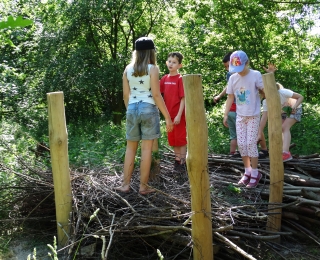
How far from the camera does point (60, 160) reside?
4008 mm

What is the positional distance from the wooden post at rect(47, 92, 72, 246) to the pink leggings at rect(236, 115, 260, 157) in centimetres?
193

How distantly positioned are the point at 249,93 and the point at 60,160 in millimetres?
2132

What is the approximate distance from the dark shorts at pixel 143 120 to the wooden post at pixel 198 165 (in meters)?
1.09

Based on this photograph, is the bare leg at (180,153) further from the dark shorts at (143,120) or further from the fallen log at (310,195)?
the fallen log at (310,195)

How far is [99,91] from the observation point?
47.2 ft

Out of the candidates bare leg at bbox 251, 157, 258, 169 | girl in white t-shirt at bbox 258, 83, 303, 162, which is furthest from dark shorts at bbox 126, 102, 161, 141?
girl in white t-shirt at bbox 258, 83, 303, 162

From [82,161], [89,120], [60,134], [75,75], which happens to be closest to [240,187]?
[60,134]

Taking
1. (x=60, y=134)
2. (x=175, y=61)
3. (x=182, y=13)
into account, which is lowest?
(x=60, y=134)

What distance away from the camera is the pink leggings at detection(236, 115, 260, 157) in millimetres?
4785

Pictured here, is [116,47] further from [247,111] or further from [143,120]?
[143,120]

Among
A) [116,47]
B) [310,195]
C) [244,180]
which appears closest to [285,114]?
[244,180]

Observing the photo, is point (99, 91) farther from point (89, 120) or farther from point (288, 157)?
point (288, 157)

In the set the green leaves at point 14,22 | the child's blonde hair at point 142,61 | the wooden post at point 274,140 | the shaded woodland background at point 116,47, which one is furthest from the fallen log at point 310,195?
the shaded woodland background at point 116,47

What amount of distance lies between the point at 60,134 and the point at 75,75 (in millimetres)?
9582
